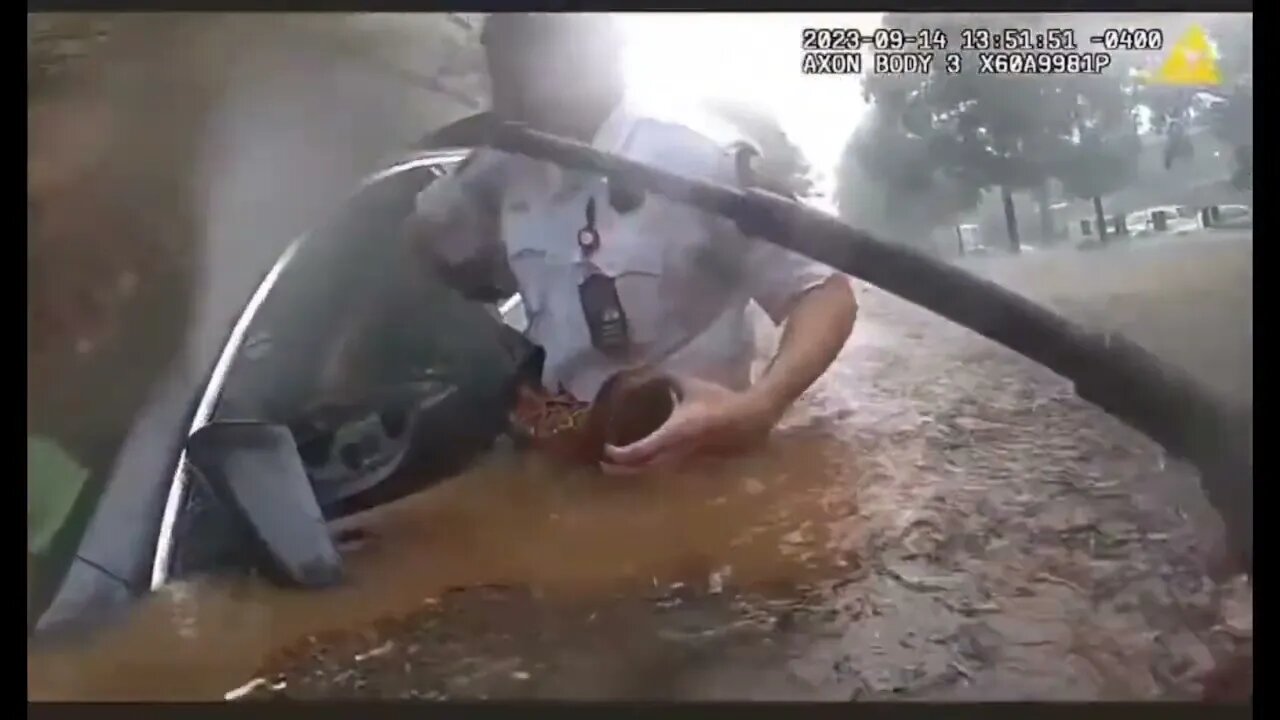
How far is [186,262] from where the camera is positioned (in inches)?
48.7

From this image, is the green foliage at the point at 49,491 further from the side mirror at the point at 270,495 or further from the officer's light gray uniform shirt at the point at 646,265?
the officer's light gray uniform shirt at the point at 646,265

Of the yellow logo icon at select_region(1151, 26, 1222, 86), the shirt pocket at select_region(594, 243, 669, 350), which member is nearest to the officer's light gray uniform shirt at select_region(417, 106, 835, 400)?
the shirt pocket at select_region(594, 243, 669, 350)

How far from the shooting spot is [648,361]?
1.22 meters

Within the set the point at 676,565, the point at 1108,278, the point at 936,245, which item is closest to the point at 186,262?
the point at 676,565

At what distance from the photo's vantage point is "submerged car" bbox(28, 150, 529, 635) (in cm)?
122

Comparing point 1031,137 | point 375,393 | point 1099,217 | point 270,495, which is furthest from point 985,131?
point 270,495

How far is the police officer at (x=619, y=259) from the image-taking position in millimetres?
1217

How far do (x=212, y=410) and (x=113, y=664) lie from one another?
29 cm

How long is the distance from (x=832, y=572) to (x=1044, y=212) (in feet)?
1.50

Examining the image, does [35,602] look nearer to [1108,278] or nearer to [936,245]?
[936,245]

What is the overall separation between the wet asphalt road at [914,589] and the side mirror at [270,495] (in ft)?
0.28

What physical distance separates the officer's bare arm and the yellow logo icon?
0.42 meters

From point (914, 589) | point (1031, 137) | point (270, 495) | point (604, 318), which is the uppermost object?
point (1031, 137)

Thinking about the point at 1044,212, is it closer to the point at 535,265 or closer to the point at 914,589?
the point at 914,589
